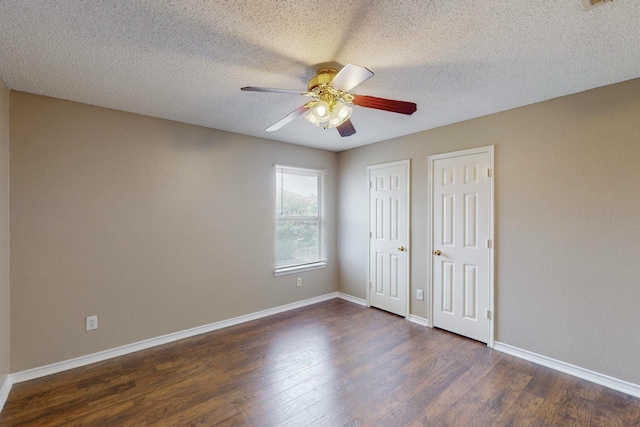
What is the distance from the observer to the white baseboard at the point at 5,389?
80.5 inches

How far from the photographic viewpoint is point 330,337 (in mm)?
3158

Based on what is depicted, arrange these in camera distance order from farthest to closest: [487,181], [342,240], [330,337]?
[342,240], [330,337], [487,181]

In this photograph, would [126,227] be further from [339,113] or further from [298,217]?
[339,113]

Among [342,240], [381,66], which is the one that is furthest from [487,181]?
[342,240]

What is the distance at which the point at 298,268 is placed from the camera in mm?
4148

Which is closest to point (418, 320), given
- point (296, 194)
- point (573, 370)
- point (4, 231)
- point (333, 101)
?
point (573, 370)

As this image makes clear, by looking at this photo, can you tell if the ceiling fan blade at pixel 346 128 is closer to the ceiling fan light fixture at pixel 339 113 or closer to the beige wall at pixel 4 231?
the ceiling fan light fixture at pixel 339 113

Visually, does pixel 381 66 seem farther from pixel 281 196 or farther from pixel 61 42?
pixel 281 196

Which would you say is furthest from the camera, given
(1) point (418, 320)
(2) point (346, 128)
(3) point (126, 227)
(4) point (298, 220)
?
(4) point (298, 220)

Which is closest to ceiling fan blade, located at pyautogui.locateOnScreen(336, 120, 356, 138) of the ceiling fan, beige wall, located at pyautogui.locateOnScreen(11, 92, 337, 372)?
the ceiling fan

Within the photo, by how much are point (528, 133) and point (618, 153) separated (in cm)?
65

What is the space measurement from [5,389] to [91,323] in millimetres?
632

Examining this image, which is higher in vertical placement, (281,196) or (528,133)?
(528,133)

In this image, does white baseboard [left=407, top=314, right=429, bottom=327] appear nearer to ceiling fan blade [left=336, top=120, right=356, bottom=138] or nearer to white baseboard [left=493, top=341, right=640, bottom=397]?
white baseboard [left=493, top=341, right=640, bottom=397]
